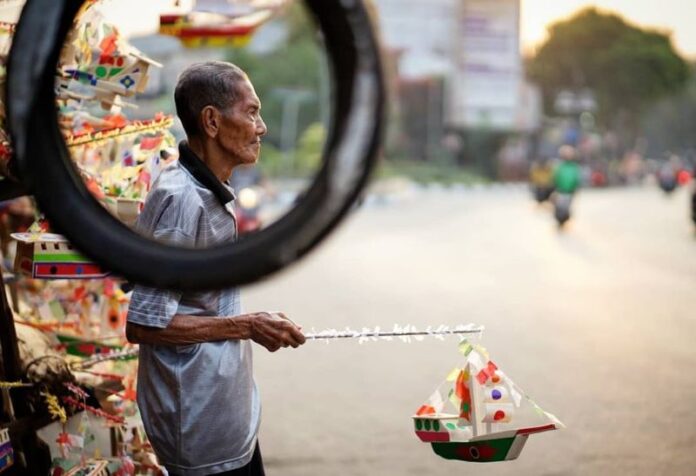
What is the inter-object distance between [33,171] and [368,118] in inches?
13.4

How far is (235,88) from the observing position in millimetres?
1807

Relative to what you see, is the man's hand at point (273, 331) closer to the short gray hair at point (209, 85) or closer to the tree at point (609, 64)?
the short gray hair at point (209, 85)

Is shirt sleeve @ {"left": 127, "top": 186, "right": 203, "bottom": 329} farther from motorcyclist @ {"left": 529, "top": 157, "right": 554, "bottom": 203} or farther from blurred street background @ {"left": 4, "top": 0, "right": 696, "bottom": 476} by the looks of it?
motorcyclist @ {"left": 529, "top": 157, "right": 554, "bottom": 203}

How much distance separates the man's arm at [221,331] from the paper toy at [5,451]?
0.65 meters

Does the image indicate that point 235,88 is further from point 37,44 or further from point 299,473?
point 299,473

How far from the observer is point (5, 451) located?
2418mm

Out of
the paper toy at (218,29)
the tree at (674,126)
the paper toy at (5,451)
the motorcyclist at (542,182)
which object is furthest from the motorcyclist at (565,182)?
the tree at (674,126)

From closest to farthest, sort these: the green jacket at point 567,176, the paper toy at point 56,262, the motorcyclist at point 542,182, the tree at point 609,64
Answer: the paper toy at point 56,262 → the green jacket at point 567,176 → the motorcyclist at point 542,182 → the tree at point 609,64

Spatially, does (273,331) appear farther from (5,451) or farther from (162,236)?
(5,451)

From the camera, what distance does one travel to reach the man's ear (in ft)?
6.02

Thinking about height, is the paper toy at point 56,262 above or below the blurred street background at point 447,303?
above

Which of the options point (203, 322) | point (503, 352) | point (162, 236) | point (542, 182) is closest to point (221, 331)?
point (203, 322)

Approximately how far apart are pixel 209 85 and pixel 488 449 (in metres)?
1.04

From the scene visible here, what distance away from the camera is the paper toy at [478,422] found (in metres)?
2.24
